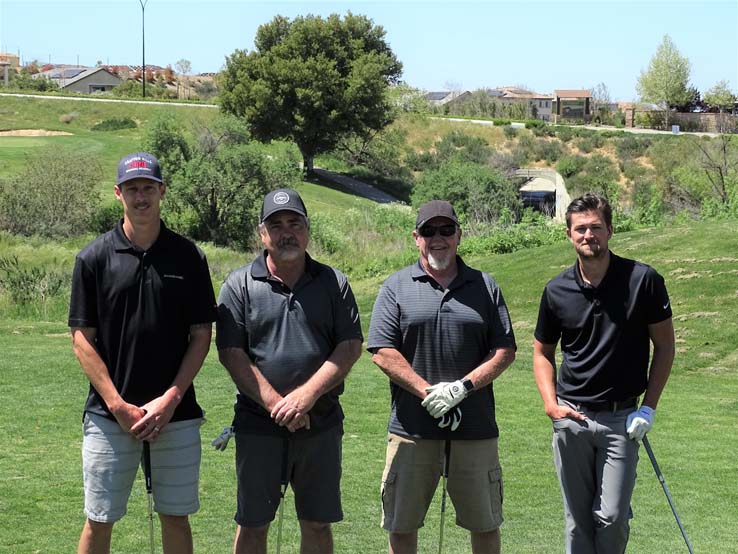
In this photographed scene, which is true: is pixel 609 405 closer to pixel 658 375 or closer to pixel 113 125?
pixel 658 375

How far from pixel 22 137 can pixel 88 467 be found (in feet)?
174

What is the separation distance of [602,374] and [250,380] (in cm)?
164

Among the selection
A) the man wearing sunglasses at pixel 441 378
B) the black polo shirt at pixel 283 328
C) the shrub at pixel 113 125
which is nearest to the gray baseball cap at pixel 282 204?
the black polo shirt at pixel 283 328

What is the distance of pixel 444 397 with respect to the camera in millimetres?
4637

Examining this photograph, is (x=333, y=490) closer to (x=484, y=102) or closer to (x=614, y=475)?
(x=614, y=475)

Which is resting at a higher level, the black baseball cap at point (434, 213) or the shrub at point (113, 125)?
the shrub at point (113, 125)

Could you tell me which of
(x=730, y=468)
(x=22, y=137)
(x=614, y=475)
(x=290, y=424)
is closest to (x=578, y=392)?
(x=614, y=475)

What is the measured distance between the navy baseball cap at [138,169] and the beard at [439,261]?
1.36 m

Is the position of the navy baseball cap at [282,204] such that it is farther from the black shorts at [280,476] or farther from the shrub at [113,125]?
the shrub at [113,125]

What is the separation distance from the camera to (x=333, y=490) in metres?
4.73

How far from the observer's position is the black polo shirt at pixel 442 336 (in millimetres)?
4824

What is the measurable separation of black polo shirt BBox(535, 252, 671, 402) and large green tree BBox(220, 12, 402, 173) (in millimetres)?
51110

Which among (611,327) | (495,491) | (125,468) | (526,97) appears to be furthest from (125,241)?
(526,97)

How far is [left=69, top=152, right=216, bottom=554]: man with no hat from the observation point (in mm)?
4402
